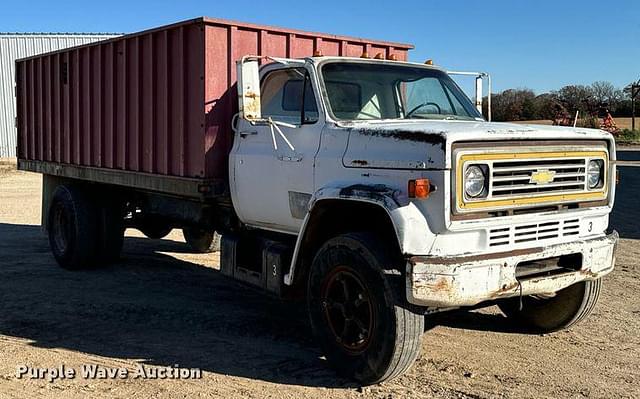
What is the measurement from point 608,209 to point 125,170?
489 centimetres

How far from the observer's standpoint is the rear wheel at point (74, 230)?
8742mm

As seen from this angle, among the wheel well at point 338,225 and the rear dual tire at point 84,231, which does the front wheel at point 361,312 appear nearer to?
the wheel well at point 338,225

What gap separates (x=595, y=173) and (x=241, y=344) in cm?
301

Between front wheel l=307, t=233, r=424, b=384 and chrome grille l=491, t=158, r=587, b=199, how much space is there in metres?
0.87

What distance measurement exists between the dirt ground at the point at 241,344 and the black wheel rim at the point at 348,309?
285 millimetres

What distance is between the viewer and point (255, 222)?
6.14m

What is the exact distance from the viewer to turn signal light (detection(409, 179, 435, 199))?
437 centimetres

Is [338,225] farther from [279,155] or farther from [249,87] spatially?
[249,87]

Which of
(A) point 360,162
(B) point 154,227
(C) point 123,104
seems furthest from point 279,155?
(B) point 154,227

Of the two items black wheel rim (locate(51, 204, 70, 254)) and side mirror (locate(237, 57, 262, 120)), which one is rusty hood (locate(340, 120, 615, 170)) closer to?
side mirror (locate(237, 57, 262, 120))

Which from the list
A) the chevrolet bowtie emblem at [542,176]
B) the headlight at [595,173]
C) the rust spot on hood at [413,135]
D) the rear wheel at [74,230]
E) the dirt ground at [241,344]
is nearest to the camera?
the rust spot on hood at [413,135]

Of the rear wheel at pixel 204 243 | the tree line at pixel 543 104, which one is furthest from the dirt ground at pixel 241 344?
the tree line at pixel 543 104

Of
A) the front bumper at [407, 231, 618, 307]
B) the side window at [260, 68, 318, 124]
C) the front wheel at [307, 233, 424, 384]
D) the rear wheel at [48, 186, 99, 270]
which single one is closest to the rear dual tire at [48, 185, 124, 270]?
the rear wheel at [48, 186, 99, 270]

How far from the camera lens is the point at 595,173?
16.9 ft
